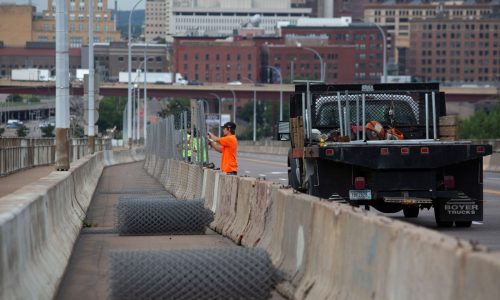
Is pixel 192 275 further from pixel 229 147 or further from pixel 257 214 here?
pixel 229 147

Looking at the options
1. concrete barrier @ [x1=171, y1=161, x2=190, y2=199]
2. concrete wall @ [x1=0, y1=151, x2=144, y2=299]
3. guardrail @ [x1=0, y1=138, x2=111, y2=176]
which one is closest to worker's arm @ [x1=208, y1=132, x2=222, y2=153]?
concrete barrier @ [x1=171, y1=161, x2=190, y2=199]

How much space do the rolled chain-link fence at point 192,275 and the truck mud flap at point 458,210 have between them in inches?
357

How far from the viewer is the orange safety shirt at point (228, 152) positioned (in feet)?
77.8

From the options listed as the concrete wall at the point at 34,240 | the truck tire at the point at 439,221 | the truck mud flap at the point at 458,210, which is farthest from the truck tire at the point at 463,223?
the concrete wall at the point at 34,240

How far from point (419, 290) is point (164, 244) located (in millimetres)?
10313

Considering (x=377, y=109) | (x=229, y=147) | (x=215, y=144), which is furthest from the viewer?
(x=215, y=144)

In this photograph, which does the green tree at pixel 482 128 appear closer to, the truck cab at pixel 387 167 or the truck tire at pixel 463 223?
the truck cab at pixel 387 167

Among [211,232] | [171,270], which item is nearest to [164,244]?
[211,232]

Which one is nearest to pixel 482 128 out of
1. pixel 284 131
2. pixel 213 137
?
pixel 213 137

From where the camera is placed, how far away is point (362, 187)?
19.4 meters

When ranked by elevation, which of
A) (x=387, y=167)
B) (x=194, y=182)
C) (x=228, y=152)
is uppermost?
(x=228, y=152)

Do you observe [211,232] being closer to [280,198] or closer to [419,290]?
[280,198]

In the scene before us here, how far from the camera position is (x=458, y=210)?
19.8 metres

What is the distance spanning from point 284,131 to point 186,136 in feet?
31.0
